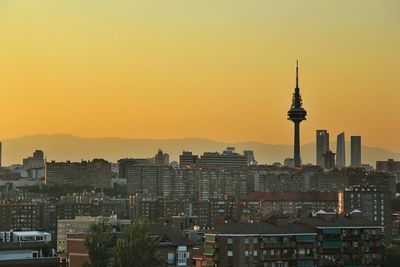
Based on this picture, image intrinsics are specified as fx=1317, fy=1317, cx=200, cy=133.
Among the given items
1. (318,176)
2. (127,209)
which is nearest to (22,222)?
(127,209)

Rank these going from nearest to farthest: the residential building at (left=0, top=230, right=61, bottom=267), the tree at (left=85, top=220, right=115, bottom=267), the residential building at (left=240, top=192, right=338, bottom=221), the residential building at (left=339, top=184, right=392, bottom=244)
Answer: the residential building at (left=0, top=230, right=61, bottom=267)
the tree at (left=85, top=220, right=115, bottom=267)
the residential building at (left=339, top=184, right=392, bottom=244)
the residential building at (left=240, top=192, right=338, bottom=221)

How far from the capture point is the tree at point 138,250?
3591 cm

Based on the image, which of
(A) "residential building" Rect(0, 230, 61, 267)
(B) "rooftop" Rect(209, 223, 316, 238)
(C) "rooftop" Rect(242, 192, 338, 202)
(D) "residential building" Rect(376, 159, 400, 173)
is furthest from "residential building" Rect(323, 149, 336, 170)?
(A) "residential building" Rect(0, 230, 61, 267)

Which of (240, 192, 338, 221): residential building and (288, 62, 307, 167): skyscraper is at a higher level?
(288, 62, 307, 167): skyscraper

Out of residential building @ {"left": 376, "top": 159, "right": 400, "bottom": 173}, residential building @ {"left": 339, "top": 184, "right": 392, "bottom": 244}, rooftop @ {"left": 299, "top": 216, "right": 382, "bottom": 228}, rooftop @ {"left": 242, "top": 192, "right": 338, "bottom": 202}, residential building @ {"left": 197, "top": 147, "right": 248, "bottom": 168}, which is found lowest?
rooftop @ {"left": 299, "top": 216, "right": 382, "bottom": 228}

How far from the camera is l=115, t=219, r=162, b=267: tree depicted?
118ft

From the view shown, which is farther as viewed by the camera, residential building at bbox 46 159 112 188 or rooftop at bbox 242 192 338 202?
residential building at bbox 46 159 112 188

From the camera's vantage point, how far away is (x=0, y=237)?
122 ft

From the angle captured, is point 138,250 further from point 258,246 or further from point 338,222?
point 338,222

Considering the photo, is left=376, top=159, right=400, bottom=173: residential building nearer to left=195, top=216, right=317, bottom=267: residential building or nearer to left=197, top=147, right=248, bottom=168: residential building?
left=197, top=147, right=248, bottom=168: residential building

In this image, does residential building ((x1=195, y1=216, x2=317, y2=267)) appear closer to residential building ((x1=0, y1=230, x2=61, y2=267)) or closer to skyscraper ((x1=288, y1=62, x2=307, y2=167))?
residential building ((x1=0, y1=230, x2=61, y2=267))

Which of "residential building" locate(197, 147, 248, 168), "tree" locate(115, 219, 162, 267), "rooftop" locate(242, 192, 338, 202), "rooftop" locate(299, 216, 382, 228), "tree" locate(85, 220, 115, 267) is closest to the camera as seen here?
"tree" locate(115, 219, 162, 267)

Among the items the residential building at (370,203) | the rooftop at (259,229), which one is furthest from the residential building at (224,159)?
the rooftop at (259,229)

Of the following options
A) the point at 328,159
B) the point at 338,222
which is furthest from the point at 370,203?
the point at 328,159
